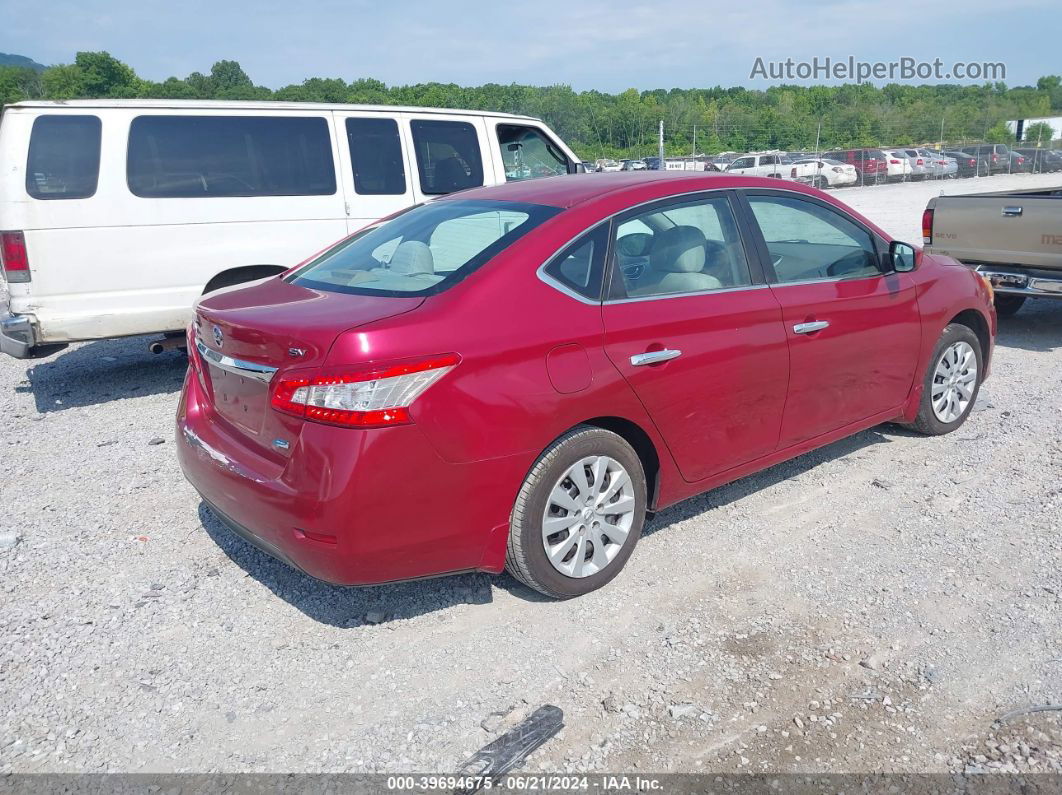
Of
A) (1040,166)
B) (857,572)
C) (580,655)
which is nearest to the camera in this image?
(580,655)

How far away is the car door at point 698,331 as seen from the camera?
3.61 m

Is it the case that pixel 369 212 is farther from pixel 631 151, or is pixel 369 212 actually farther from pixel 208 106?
pixel 631 151

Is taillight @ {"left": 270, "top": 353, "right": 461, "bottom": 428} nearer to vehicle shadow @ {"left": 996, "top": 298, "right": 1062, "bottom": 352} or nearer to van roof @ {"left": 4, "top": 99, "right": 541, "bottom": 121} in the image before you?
van roof @ {"left": 4, "top": 99, "right": 541, "bottom": 121}

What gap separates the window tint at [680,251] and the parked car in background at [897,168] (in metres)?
37.2

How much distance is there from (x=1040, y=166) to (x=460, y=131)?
150ft

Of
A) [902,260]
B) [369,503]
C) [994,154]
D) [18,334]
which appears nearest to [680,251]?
[902,260]

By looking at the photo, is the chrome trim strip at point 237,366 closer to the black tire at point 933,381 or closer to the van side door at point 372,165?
the black tire at point 933,381

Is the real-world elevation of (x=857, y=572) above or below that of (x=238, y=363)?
below

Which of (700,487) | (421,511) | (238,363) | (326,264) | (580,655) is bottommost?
(580,655)

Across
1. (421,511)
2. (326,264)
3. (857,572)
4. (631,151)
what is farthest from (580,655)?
(631,151)

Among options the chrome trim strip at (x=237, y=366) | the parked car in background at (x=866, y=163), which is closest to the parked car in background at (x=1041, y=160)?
the parked car in background at (x=866, y=163)

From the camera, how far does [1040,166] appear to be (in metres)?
44.0

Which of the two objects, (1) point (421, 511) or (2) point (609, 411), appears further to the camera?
(2) point (609, 411)

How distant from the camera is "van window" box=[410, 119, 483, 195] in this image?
7762 millimetres
